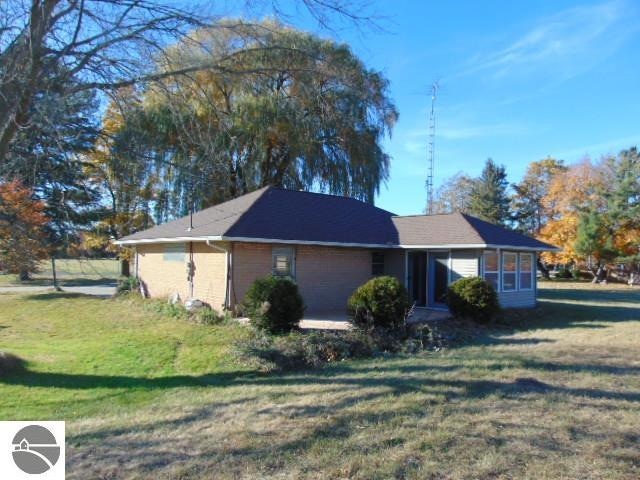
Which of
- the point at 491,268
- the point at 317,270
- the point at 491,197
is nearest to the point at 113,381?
the point at 317,270

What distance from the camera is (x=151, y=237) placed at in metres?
19.2

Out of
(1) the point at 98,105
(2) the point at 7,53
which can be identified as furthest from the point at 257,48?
(2) the point at 7,53

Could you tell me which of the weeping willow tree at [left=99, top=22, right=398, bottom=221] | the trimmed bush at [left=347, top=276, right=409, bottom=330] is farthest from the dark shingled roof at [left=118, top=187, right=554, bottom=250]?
the weeping willow tree at [left=99, top=22, right=398, bottom=221]

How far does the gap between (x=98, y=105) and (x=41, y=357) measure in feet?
20.6

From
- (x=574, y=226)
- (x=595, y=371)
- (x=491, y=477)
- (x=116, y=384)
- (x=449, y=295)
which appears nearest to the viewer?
(x=491, y=477)

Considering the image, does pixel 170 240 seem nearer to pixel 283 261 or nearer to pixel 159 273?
pixel 159 273

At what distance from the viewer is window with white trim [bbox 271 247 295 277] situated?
15.7 meters

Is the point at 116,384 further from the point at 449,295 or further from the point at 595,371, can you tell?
the point at 449,295

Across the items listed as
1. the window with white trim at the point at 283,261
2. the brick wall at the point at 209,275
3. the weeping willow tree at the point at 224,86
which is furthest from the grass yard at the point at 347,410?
the window with white trim at the point at 283,261

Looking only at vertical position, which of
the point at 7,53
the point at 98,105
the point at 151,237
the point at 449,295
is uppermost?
the point at 7,53

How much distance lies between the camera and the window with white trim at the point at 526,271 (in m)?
18.2

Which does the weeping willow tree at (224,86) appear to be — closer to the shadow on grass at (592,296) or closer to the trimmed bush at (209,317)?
the trimmed bush at (209,317)

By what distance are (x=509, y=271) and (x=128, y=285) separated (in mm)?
14992

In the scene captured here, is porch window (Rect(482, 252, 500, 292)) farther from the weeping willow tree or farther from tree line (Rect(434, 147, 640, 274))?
tree line (Rect(434, 147, 640, 274))
